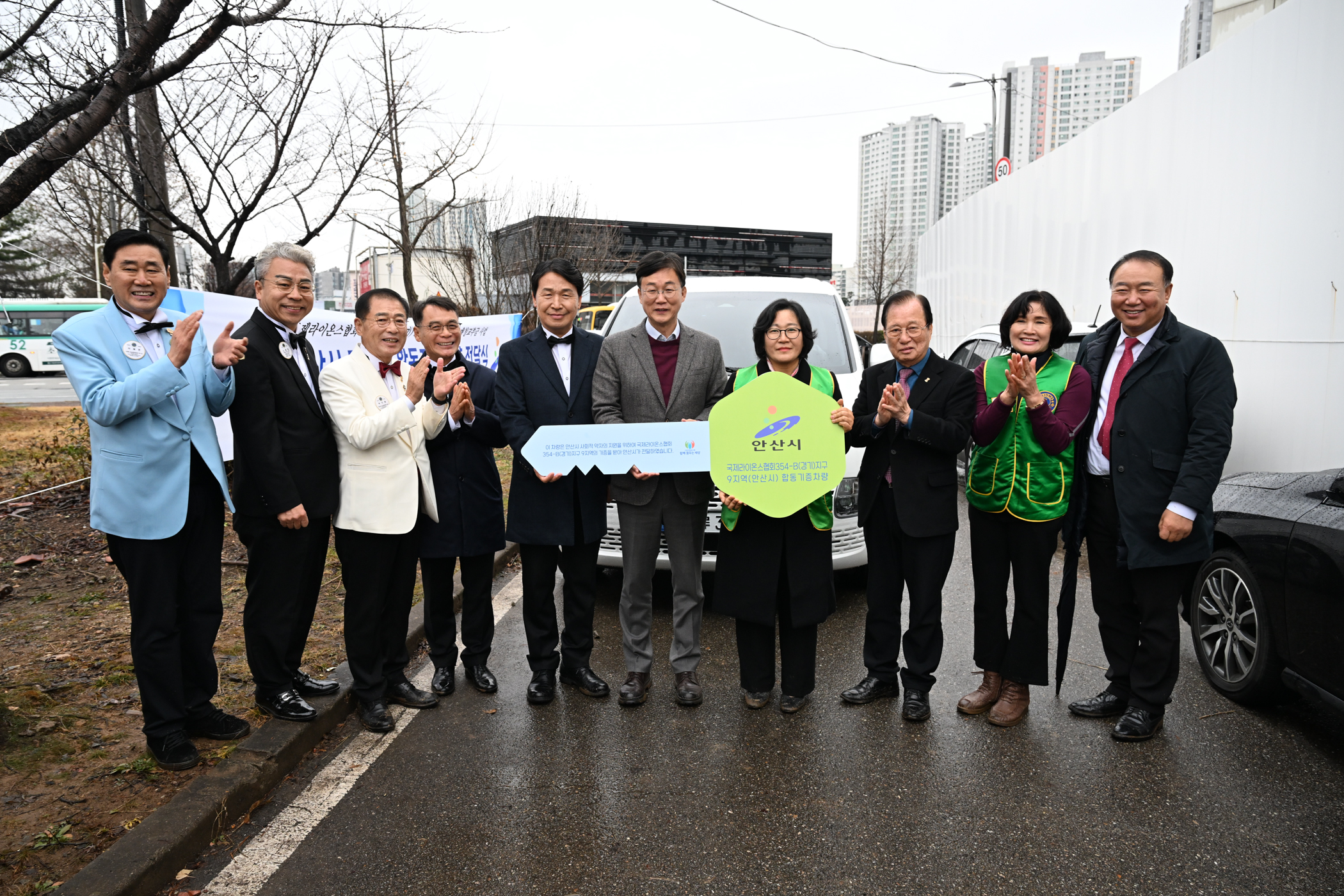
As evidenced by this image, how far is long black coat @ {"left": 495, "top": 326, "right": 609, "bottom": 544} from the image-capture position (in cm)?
396

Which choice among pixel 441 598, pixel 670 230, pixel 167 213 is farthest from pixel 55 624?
pixel 670 230

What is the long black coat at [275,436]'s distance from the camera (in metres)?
3.46

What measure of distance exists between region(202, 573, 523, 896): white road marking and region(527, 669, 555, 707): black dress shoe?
0.56m

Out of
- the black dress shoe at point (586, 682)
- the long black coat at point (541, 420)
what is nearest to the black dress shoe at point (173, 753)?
the long black coat at point (541, 420)

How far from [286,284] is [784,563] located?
8.23 feet

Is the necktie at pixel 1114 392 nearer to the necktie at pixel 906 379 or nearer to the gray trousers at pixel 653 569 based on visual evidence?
A: the necktie at pixel 906 379

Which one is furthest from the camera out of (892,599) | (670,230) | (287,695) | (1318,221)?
(670,230)

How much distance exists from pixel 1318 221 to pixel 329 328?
24.2 feet

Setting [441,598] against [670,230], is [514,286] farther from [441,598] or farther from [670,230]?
[670,230]

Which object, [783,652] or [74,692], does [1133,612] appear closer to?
[783,652]

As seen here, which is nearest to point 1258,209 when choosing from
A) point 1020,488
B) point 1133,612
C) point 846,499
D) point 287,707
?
point 846,499

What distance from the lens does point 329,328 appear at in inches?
271

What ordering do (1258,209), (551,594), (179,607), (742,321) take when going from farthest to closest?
(742,321) → (1258,209) → (551,594) → (179,607)

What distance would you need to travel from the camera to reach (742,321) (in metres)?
6.54
